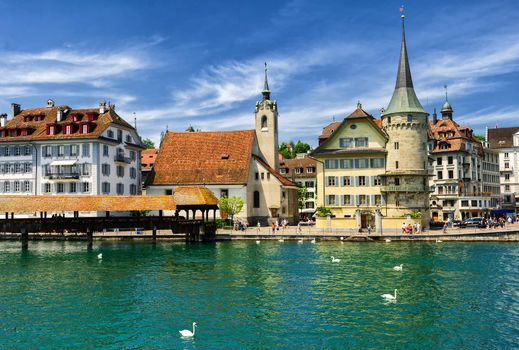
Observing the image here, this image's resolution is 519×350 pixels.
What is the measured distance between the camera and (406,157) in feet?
211

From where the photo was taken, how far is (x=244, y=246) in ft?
173

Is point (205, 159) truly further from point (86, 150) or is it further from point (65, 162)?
point (65, 162)

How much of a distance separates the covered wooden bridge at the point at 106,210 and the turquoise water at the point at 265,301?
9.52 meters

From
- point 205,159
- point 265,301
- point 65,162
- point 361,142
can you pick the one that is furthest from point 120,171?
point 265,301

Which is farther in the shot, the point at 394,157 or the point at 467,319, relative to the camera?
the point at 394,157

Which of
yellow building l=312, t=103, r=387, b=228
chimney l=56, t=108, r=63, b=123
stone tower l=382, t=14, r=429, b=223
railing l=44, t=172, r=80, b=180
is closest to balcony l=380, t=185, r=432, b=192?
stone tower l=382, t=14, r=429, b=223

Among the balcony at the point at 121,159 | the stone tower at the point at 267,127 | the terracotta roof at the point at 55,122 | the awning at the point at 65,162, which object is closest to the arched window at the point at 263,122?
the stone tower at the point at 267,127

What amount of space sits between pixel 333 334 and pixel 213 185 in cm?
5473

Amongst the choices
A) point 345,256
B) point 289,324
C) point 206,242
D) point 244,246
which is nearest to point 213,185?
point 206,242

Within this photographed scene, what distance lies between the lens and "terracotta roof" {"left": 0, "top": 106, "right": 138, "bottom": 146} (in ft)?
229

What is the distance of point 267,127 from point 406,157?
85.0ft

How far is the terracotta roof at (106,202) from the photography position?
5328 centimetres

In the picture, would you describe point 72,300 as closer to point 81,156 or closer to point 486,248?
point 486,248

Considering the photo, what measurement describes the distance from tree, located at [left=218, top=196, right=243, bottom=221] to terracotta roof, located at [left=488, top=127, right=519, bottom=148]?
6412 cm
